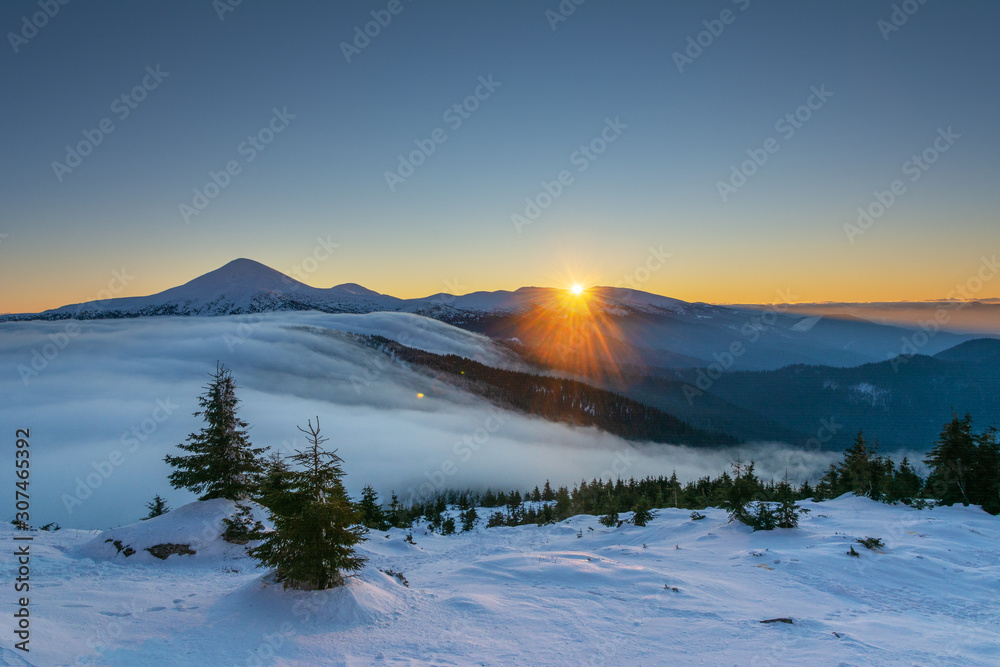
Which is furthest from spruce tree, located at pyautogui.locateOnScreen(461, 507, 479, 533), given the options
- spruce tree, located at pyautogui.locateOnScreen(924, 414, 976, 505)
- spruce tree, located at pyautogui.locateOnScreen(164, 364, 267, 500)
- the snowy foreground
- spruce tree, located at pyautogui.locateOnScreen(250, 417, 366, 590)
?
spruce tree, located at pyautogui.locateOnScreen(924, 414, 976, 505)

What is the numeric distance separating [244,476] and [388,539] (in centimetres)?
812

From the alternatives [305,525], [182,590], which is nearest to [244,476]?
[182,590]

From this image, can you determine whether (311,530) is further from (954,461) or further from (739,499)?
(954,461)

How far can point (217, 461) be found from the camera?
21.7 meters

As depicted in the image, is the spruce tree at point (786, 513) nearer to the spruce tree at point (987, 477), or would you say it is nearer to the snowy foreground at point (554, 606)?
the snowy foreground at point (554, 606)

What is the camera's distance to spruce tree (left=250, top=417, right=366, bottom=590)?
1161cm

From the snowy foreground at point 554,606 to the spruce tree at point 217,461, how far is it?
248 centimetres

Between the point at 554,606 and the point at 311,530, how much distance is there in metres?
6.53

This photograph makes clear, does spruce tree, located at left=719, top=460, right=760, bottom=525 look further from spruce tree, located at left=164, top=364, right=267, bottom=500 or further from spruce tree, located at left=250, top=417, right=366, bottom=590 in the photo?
spruce tree, located at left=164, top=364, right=267, bottom=500

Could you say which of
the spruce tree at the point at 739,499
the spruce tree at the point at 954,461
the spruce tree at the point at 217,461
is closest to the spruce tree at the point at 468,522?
the spruce tree at the point at 217,461

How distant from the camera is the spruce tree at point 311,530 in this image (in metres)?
11.6

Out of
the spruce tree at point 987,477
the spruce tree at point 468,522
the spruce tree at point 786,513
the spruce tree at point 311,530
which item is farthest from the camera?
the spruce tree at point 468,522

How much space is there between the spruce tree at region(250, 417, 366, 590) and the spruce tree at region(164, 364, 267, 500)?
11.7 metres

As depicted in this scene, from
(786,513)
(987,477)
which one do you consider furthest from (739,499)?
(987,477)
